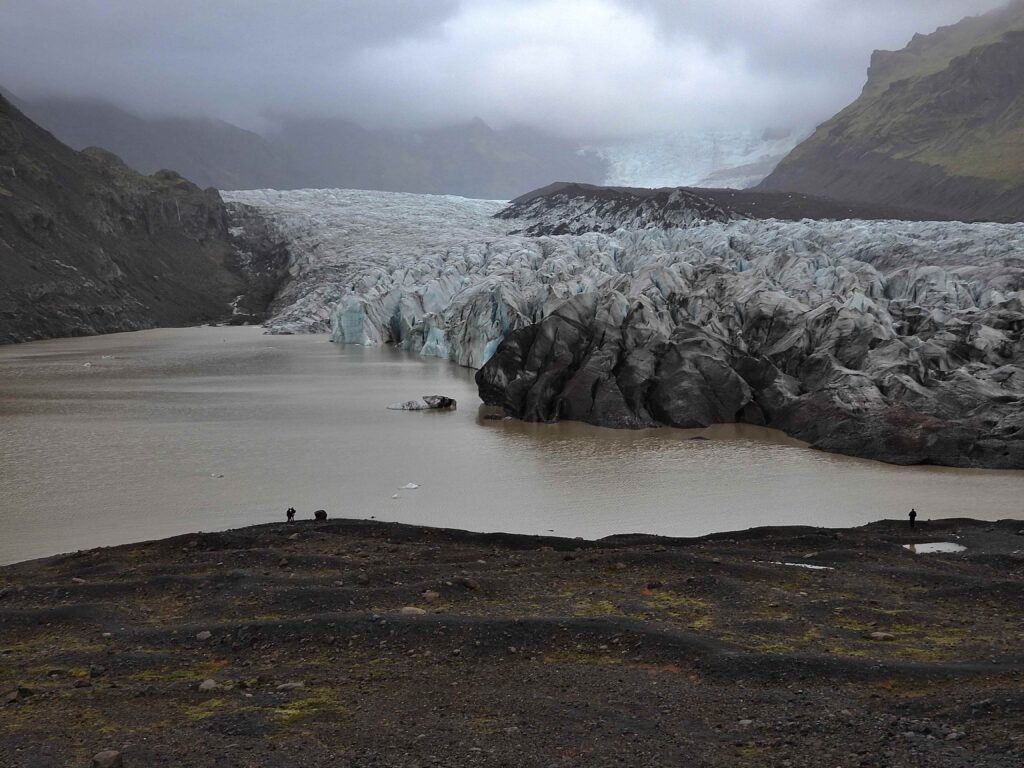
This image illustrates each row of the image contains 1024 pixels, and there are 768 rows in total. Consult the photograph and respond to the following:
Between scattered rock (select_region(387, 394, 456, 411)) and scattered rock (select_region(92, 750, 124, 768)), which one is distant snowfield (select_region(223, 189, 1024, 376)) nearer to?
scattered rock (select_region(387, 394, 456, 411))

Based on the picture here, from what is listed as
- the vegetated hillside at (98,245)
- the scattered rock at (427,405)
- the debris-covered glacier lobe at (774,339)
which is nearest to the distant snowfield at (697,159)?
the vegetated hillside at (98,245)

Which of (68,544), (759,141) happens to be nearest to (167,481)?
(68,544)

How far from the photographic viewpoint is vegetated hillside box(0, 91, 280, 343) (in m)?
58.9

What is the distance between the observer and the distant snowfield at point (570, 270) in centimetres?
3372

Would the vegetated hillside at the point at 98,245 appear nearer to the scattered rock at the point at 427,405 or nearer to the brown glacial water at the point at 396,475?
the brown glacial water at the point at 396,475

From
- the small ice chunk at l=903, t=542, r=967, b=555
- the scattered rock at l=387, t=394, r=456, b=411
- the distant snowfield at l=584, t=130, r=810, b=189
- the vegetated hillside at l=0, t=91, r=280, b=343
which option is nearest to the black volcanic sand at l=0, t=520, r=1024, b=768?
the small ice chunk at l=903, t=542, r=967, b=555

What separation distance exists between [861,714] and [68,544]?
11.3 metres

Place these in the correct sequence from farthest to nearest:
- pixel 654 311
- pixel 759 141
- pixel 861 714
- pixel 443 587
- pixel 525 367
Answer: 1. pixel 759 141
2. pixel 654 311
3. pixel 525 367
4. pixel 443 587
5. pixel 861 714

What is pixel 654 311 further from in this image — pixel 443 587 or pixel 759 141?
pixel 759 141

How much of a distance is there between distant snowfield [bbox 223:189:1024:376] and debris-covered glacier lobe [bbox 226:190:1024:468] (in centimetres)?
15

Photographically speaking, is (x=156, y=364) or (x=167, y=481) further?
→ (x=156, y=364)

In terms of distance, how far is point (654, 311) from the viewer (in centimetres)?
2867

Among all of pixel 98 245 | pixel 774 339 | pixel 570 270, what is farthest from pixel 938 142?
pixel 774 339

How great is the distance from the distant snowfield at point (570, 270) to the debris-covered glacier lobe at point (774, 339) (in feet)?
0.49
